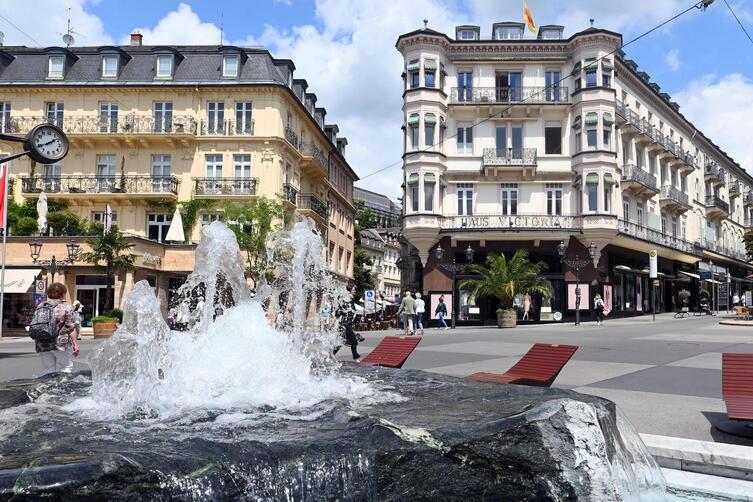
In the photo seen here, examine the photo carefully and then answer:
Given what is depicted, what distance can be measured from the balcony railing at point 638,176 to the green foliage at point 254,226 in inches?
868

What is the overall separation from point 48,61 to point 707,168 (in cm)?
5475

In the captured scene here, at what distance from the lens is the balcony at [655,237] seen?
39156mm

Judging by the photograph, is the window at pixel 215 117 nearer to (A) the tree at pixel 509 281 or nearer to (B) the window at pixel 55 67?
(B) the window at pixel 55 67

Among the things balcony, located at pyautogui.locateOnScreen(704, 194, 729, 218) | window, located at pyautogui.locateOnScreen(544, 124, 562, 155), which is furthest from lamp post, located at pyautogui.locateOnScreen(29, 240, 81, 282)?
balcony, located at pyautogui.locateOnScreen(704, 194, 729, 218)

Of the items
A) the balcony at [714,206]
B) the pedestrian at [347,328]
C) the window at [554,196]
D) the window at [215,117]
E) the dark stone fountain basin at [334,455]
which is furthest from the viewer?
the balcony at [714,206]

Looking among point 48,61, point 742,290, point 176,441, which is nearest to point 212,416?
point 176,441

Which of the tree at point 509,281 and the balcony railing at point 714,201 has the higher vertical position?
the balcony railing at point 714,201

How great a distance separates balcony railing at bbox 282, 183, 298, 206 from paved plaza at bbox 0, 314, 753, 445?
2163 centimetres

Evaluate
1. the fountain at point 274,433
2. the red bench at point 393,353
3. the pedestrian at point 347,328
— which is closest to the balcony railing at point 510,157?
the pedestrian at point 347,328

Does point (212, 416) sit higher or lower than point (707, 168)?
lower

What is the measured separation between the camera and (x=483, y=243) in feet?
120

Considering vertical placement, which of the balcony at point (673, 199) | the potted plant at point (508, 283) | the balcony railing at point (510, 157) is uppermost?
the balcony railing at point (510, 157)

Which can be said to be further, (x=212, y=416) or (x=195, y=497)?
(x=212, y=416)

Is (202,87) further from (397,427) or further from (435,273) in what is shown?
(397,427)
